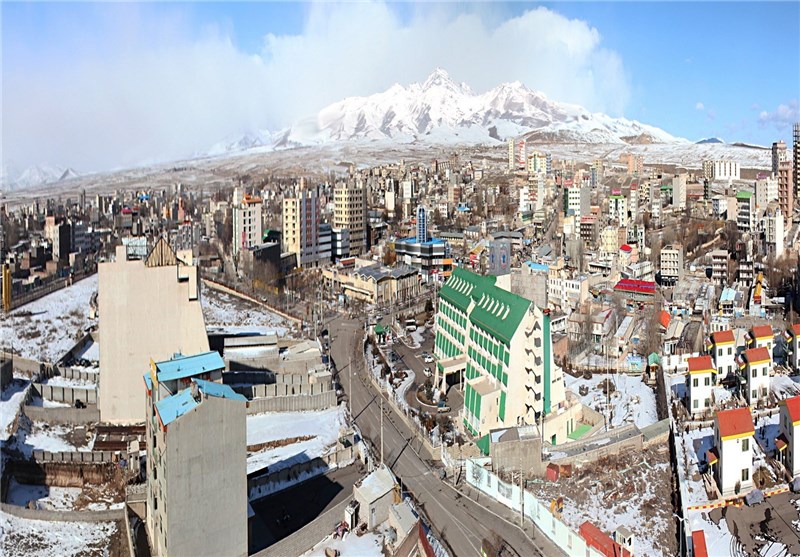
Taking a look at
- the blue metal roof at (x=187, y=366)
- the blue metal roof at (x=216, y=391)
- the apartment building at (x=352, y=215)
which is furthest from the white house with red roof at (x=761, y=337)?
the apartment building at (x=352, y=215)

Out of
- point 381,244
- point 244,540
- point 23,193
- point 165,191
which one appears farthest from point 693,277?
point 23,193

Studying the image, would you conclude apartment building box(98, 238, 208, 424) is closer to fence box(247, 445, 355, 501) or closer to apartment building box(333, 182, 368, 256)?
fence box(247, 445, 355, 501)

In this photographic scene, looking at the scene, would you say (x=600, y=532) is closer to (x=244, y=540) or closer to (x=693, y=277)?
(x=244, y=540)

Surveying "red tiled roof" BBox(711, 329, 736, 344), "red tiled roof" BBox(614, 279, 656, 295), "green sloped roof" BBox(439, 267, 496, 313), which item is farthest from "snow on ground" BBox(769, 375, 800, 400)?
"red tiled roof" BBox(614, 279, 656, 295)

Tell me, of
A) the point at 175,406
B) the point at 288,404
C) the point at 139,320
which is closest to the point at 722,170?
the point at 288,404

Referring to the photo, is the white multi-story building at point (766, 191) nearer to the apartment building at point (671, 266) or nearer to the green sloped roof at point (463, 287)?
the apartment building at point (671, 266)
